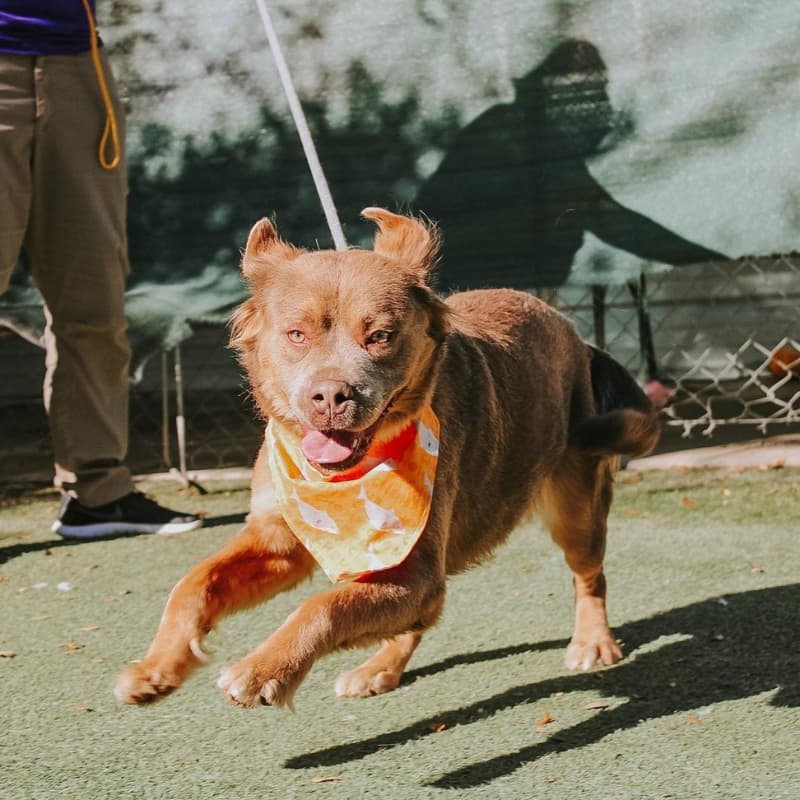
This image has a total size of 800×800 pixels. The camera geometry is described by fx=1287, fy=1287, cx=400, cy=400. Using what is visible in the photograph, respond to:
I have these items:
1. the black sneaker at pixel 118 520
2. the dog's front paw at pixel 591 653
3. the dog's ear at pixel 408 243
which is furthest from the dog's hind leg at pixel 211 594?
the black sneaker at pixel 118 520

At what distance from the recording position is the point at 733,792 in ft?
9.73

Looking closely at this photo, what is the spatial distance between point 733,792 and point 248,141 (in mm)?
4777

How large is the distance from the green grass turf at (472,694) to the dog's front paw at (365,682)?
42 millimetres

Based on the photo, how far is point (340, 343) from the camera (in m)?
3.23

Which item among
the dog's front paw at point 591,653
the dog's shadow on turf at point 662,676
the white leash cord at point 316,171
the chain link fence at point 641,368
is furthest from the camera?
the chain link fence at point 641,368

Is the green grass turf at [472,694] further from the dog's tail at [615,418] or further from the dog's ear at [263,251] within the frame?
the dog's ear at [263,251]

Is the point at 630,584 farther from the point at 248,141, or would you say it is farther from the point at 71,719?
the point at 248,141

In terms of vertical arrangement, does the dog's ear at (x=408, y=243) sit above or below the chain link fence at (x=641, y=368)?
above

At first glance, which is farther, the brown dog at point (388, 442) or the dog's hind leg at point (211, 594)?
the brown dog at point (388, 442)

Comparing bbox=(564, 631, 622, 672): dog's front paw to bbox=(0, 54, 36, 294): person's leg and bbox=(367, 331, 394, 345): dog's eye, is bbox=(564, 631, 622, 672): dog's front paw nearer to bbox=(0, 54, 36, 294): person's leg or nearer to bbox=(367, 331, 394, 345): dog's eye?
bbox=(367, 331, 394, 345): dog's eye

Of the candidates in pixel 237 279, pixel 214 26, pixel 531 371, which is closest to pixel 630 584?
pixel 531 371

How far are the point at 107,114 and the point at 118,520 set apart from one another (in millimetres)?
1816

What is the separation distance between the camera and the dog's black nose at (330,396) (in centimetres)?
307

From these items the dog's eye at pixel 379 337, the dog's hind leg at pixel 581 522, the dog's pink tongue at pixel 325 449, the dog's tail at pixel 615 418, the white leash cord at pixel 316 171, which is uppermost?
the white leash cord at pixel 316 171
